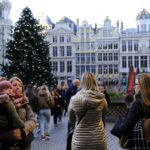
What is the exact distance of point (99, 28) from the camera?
7531 cm

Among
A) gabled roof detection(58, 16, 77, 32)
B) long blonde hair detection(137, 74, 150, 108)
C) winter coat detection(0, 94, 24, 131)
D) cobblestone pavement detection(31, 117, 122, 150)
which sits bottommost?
cobblestone pavement detection(31, 117, 122, 150)

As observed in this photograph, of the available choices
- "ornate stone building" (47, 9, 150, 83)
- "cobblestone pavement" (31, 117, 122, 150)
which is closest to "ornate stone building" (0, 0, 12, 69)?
"ornate stone building" (47, 9, 150, 83)

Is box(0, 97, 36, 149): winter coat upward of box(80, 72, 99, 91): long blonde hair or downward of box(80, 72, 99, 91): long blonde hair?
downward

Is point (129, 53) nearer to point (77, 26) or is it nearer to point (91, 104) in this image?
point (77, 26)

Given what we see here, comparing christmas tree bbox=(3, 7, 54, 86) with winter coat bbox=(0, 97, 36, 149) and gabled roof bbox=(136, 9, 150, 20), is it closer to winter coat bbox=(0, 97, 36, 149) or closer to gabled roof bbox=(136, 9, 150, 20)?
winter coat bbox=(0, 97, 36, 149)

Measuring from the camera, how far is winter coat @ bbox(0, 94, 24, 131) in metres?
5.07

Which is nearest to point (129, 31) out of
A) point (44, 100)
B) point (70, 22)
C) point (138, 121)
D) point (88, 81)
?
point (70, 22)

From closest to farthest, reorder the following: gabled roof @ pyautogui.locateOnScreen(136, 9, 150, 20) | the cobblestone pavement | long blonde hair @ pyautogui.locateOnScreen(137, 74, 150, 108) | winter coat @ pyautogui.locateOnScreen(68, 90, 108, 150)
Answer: long blonde hair @ pyautogui.locateOnScreen(137, 74, 150, 108)
winter coat @ pyautogui.locateOnScreen(68, 90, 108, 150)
the cobblestone pavement
gabled roof @ pyautogui.locateOnScreen(136, 9, 150, 20)

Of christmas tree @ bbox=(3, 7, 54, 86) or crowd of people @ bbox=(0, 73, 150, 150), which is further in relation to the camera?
christmas tree @ bbox=(3, 7, 54, 86)

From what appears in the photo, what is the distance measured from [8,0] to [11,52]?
50.9m

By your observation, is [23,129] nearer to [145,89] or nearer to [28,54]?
[145,89]

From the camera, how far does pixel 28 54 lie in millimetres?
37062

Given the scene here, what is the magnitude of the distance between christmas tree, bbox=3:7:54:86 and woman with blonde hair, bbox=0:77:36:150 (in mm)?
30888

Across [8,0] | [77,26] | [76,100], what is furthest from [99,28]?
[76,100]
